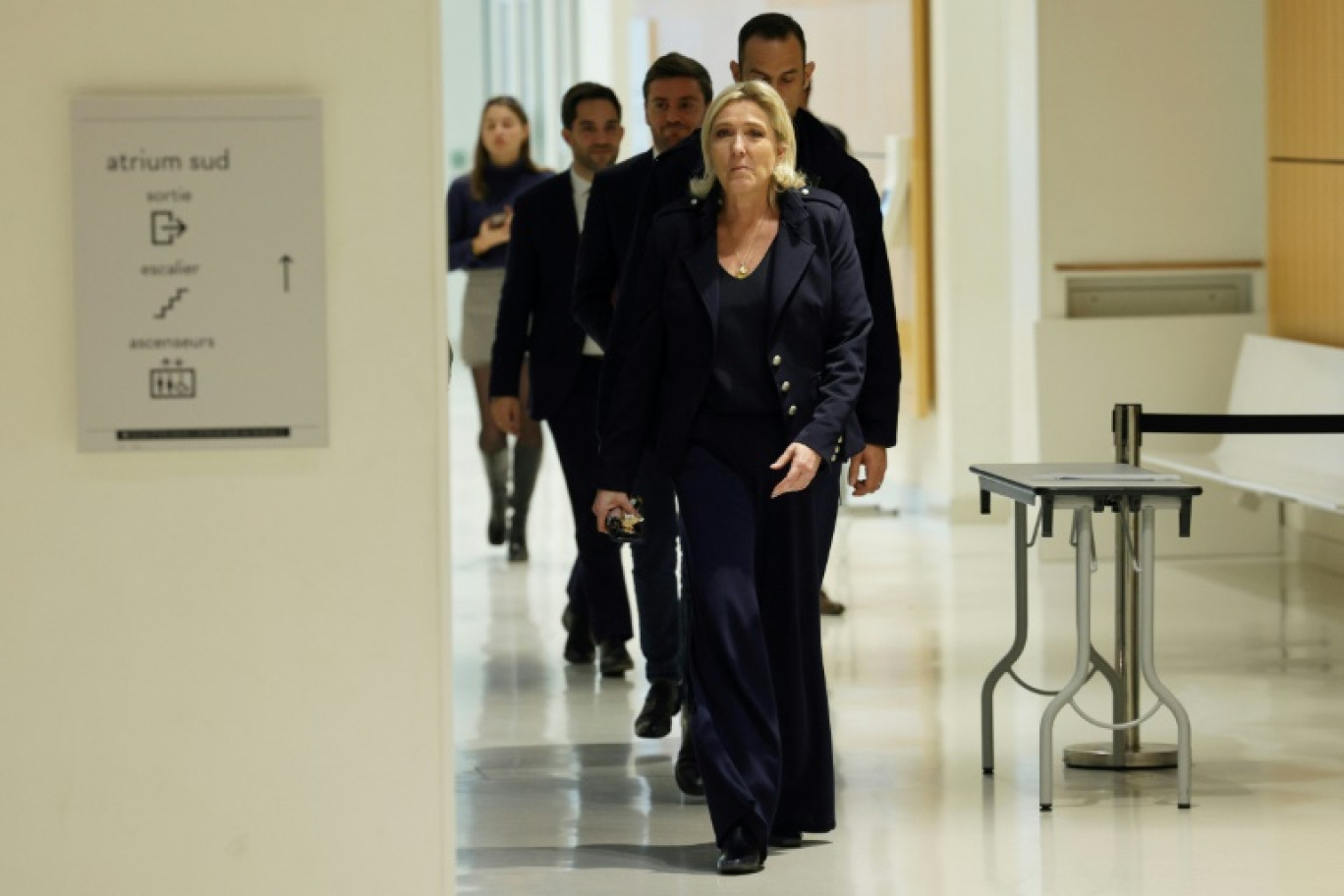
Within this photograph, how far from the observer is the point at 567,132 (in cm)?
733

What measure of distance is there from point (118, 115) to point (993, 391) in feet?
26.9

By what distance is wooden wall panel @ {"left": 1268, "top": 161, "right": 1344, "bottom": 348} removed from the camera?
30.9 feet

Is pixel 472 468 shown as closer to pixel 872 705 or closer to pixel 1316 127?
pixel 1316 127

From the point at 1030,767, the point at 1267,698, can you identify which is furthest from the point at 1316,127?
the point at 1030,767

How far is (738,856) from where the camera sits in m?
4.99

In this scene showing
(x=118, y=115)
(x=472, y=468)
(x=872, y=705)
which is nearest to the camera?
(x=118, y=115)

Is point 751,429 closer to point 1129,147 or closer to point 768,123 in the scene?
point 768,123

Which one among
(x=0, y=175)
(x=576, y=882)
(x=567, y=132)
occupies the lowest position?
(x=576, y=882)

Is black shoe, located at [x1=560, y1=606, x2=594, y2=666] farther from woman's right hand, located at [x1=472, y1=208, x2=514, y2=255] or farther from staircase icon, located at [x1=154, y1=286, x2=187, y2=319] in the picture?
staircase icon, located at [x1=154, y1=286, x2=187, y2=319]

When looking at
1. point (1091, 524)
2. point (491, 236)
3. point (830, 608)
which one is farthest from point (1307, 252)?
point (1091, 524)

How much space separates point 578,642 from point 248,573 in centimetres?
415

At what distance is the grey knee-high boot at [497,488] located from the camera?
10.6m

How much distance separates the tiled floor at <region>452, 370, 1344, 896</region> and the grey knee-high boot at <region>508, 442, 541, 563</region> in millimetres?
690

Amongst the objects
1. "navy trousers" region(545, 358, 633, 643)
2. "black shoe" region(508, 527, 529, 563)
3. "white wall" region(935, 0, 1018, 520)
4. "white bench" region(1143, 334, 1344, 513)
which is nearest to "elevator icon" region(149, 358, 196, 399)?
"navy trousers" region(545, 358, 633, 643)
